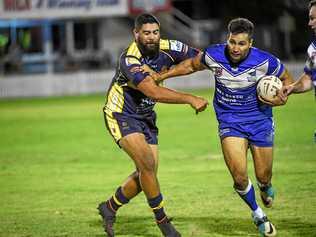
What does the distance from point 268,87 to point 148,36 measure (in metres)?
1.41

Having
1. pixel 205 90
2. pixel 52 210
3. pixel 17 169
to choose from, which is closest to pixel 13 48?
pixel 205 90

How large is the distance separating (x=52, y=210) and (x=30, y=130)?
1251 cm

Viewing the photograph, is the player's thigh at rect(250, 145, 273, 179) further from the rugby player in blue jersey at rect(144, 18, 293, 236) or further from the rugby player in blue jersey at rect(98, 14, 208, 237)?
the rugby player in blue jersey at rect(98, 14, 208, 237)

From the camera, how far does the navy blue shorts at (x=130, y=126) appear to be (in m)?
9.90

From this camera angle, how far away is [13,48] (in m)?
47.0

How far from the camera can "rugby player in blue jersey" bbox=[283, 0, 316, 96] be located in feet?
32.4

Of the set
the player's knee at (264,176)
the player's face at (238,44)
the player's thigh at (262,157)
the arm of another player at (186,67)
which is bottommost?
the player's knee at (264,176)

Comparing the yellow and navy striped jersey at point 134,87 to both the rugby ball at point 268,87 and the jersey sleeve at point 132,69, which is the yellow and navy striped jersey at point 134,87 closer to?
the jersey sleeve at point 132,69

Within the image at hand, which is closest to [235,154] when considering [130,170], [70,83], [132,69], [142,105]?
[142,105]

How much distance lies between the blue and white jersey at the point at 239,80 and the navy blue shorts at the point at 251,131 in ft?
0.18

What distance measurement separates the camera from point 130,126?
390 inches

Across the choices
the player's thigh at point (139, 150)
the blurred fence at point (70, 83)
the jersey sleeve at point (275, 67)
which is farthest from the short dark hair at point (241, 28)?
the blurred fence at point (70, 83)

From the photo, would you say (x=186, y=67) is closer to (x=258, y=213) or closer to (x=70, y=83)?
(x=258, y=213)

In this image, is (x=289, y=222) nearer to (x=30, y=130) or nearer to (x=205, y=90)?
(x=30, y=130)
